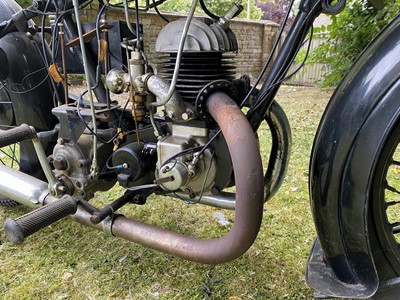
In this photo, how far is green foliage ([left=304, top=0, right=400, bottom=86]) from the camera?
15.2 ft

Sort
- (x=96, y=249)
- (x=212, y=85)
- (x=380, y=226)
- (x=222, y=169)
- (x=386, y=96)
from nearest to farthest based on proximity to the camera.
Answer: (x=386, y=96), (x=380, y=226), (x=212, y=85), (x=222, y=169), (x=96, y=249)

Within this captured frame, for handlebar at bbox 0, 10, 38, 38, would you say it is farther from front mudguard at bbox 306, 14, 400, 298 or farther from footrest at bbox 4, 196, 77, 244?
A: front mudguard at bbox 306, 14, 400, 298

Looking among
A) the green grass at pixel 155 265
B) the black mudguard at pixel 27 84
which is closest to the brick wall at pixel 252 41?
the green grass at pixel 155 265

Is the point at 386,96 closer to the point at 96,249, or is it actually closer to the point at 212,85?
the point at 212,85

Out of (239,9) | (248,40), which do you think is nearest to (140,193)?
(239,9)

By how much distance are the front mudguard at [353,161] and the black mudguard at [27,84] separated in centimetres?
119

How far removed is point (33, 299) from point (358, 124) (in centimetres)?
141

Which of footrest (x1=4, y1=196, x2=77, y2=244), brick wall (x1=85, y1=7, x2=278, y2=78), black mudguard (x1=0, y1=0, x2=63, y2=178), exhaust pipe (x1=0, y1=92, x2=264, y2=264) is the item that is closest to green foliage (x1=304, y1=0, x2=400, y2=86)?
brick wall (x1=85, y1=7, x2=278, y2=78)

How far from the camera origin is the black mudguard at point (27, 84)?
5.49 ft

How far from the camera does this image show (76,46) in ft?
4.87

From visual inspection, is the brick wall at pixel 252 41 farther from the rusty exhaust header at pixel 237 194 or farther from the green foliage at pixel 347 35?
the rusty exhaust header at pixel 237 194

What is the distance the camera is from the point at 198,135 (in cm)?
130

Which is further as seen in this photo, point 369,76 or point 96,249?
point 96,249

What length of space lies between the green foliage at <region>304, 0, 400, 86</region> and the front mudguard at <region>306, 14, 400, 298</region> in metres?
3.73
